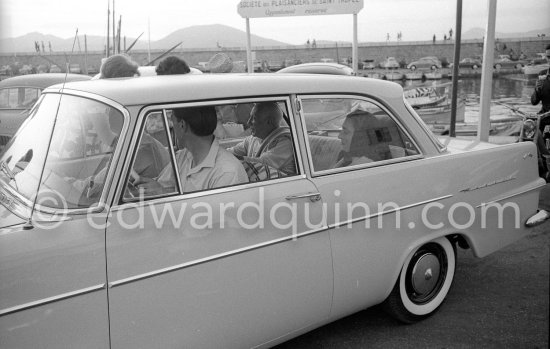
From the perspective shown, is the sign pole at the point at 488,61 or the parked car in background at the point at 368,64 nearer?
the sign pole at the point at 488,61

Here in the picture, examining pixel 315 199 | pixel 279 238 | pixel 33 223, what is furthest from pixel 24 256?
pixel 315 199

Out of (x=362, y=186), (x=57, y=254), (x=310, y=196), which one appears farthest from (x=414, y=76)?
(x=57, y=254)

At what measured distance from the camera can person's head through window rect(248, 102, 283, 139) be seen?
2844 mm

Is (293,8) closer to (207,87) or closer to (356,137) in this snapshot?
(356,137)

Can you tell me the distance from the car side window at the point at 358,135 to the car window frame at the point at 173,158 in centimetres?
24

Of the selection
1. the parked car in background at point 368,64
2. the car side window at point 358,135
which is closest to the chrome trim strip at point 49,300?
the car side window at point 358,135

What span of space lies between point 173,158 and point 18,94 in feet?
25.9

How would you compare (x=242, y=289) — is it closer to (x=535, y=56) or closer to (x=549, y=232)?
(x=549, y=232)

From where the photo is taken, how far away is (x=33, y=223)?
6.65 ft

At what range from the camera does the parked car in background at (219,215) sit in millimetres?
2043

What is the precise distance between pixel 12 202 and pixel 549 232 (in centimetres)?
495

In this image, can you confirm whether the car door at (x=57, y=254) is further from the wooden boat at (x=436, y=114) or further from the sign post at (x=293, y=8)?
the wooden boat at (x=436, y=114)

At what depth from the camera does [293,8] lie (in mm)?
12383

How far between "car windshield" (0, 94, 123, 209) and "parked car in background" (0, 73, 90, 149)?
649 centimetres
